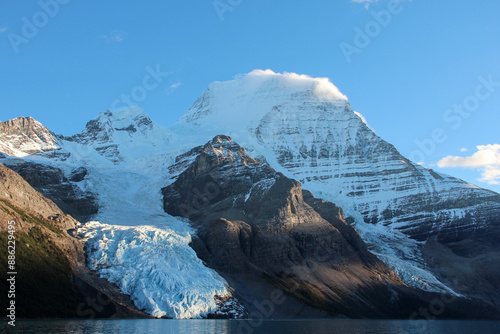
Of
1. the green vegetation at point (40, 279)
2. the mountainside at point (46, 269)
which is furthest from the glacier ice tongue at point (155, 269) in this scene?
the green vegetation at point (40, 279)

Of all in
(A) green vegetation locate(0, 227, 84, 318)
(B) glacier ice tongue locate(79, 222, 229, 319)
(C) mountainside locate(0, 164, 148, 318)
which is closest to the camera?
(A) green vegetation locate(0, 227, 84, 318)

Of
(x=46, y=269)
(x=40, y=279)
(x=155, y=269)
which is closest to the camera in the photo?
(x=40, y=279)

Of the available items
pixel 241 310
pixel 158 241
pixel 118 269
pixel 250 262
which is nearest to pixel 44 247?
pixel 118 269

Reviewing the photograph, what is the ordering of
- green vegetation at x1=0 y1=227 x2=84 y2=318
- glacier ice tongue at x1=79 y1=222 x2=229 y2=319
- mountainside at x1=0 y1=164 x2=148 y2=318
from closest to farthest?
green vegetation at x1=0 y1=227 x2=84 y2=318
mountainside at x1=0 y1=164 x2=148 y2=318
glacier ice tongue at x1=79 y1=222 x2=229 y2=319

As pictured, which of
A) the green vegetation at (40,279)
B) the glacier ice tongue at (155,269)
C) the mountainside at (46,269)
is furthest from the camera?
the glacier ice tongue at (155,269)

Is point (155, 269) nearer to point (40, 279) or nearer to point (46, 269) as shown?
point (46, 269)

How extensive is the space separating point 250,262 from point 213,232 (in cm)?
1643

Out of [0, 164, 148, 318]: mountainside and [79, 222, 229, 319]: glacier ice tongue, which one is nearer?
[0, 164, 148, 318]: mountainside

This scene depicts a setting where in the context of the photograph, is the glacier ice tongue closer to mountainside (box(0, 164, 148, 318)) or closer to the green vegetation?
mountainside (box(0, 164, 148, 318))

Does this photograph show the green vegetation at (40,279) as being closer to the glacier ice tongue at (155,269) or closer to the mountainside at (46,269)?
the mountainside at (46,269)

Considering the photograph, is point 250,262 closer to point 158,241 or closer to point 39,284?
point 158,241

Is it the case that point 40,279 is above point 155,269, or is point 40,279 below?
below

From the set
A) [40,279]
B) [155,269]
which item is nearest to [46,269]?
[40,279]

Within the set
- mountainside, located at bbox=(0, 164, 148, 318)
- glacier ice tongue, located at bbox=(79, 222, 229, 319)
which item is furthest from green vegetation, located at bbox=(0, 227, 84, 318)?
glacier ice tongue, located at bbox=(79, 222, 229, 319)
